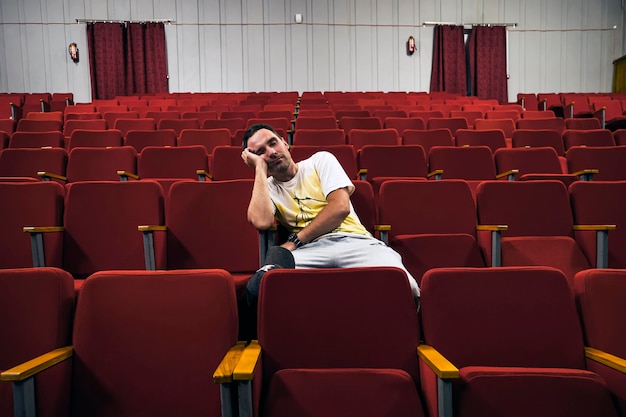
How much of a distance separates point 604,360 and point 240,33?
136 inches

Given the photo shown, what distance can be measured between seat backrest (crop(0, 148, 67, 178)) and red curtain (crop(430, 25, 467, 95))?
3.03 metres

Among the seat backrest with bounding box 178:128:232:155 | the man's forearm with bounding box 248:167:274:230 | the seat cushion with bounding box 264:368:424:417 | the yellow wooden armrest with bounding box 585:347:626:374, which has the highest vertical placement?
the seat backrest with bounding box 178:128:232:155

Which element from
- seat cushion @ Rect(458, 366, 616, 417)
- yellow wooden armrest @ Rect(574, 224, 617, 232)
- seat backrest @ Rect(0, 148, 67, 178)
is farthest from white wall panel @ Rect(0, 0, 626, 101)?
seat cushion @ Rect(458, 366, 616, 417)

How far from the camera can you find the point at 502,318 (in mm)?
440

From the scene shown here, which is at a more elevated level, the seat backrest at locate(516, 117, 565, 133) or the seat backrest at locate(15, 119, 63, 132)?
the seat backrest at locate(15, 119, 63, 132)

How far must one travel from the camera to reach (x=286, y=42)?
3432mm

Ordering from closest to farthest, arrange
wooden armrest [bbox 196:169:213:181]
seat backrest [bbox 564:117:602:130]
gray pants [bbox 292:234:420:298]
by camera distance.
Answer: gray pants [bbox 292:234:420:298] → wooden armrest [bbox 196:169:213:181] → seat backrest [bbox 564:117:602:130]

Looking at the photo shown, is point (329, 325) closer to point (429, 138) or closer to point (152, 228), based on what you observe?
point (152, 228)

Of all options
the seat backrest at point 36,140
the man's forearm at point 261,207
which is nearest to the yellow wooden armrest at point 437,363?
the man's forearm at point 261,207

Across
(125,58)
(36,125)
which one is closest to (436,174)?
(36,125)

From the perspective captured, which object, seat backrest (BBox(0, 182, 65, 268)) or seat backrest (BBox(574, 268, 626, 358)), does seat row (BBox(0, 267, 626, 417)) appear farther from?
seat backrest (BBox(0, 182, 65, 268))

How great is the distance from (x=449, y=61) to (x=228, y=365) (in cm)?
354

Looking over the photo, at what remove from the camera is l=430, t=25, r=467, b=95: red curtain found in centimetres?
344

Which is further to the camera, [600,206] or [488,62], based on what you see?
[488,62]
